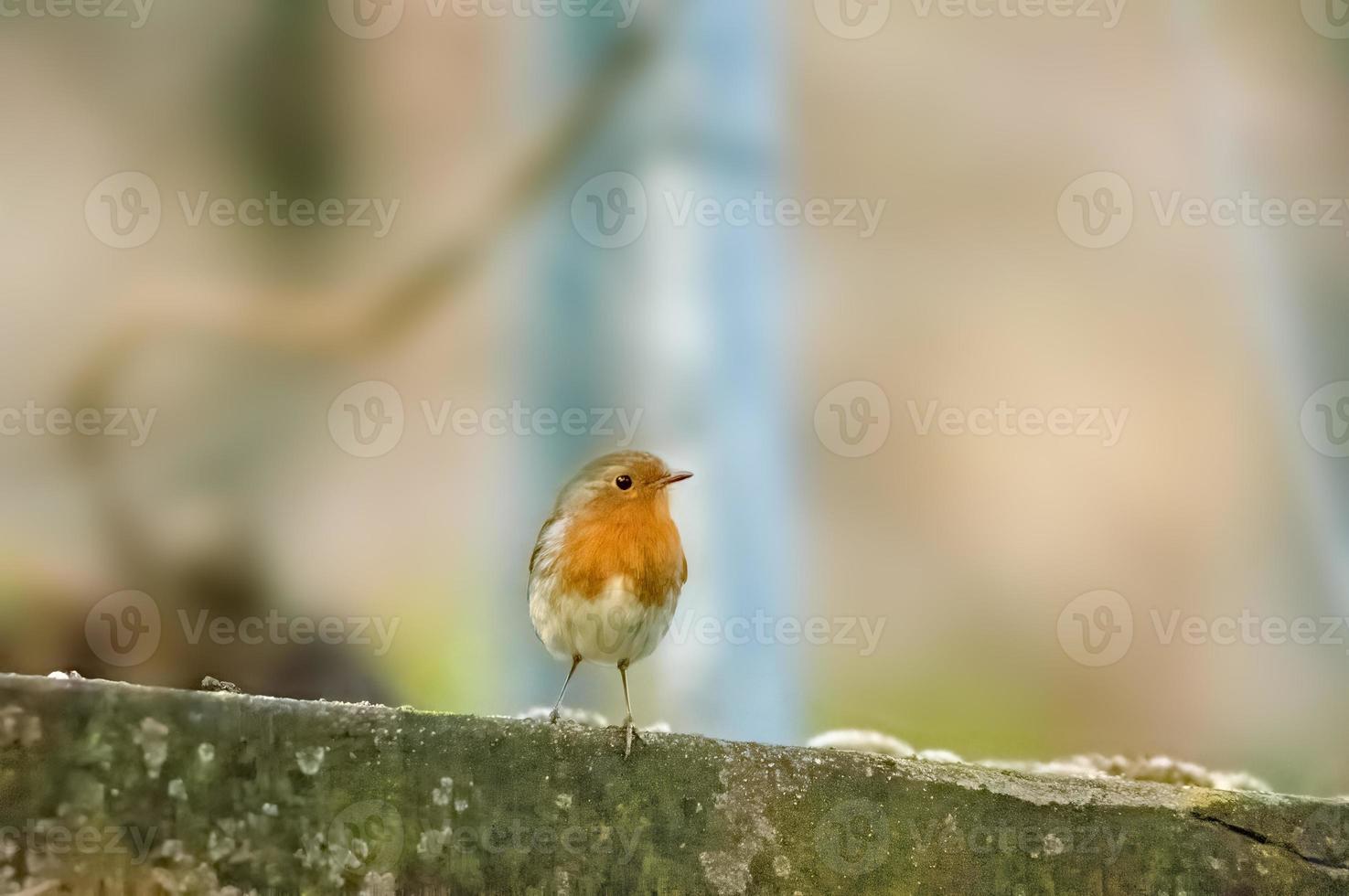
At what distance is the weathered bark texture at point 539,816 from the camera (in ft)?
3.36

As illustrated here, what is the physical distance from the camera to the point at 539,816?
3.69 feet

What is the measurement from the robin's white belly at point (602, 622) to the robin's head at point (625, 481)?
19 cm

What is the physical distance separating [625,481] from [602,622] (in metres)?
0.32

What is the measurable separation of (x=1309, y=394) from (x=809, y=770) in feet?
9.39

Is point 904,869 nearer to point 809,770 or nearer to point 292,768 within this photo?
point 809,770

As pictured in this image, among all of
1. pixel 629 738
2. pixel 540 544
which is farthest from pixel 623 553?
pixel 629 738

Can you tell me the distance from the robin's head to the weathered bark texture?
1123 millimetres
